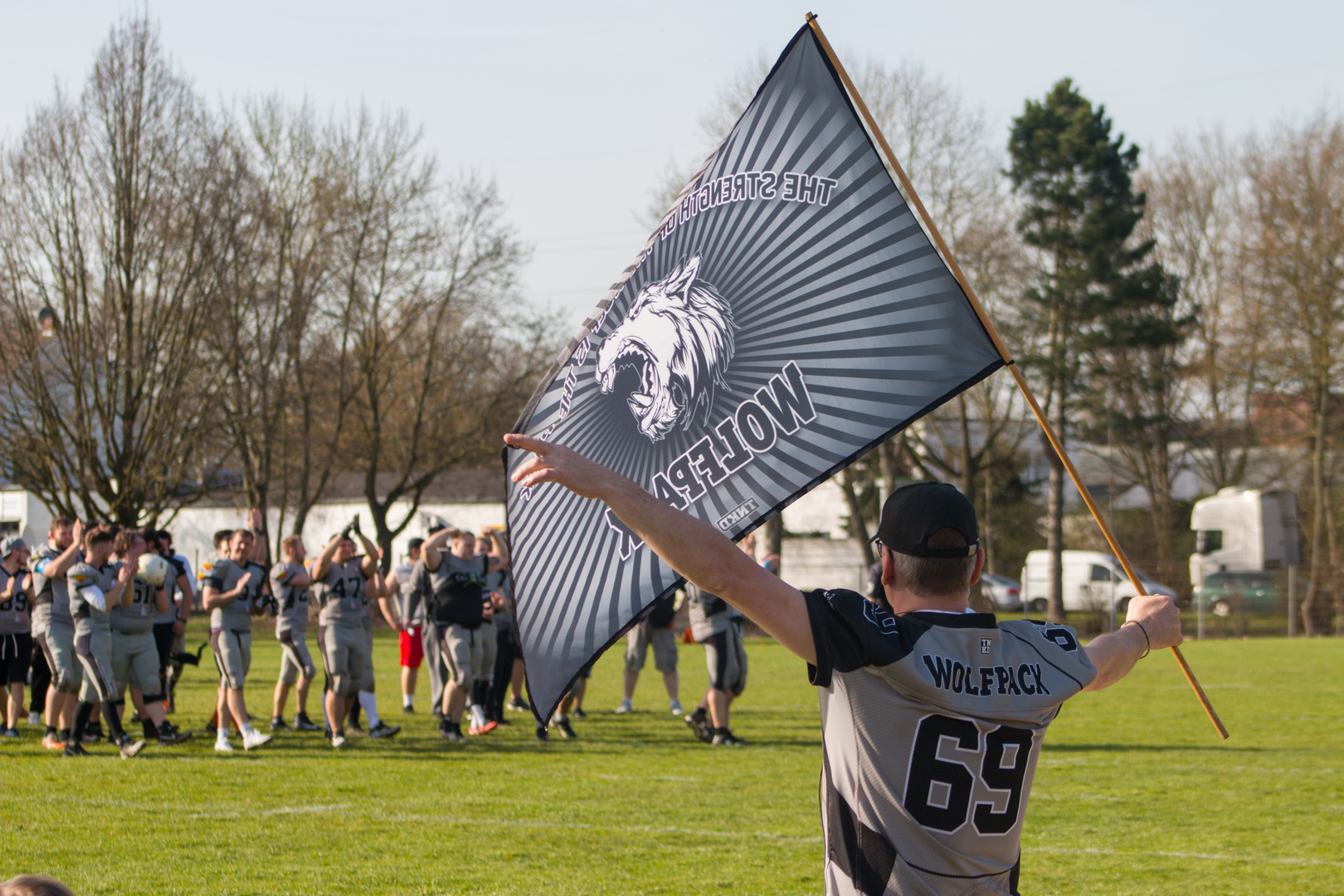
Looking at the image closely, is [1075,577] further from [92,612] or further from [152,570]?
[92,612]

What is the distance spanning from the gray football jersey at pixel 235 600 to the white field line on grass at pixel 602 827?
3.94 meters

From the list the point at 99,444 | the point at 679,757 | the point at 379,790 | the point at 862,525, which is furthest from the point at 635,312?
the point at 862,525

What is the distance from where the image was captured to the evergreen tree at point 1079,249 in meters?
38.6

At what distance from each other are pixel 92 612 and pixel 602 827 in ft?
18.5

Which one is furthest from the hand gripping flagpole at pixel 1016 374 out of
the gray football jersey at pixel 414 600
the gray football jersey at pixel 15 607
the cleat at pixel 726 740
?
the gray football jersey at pixel 15 607

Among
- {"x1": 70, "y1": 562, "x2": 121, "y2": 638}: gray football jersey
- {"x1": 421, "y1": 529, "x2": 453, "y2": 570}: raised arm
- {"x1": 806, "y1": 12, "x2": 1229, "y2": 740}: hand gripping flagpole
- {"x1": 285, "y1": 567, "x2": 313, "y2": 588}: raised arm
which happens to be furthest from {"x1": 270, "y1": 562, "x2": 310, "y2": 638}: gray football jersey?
{"x1": 806, "y1": 12, "x2": 1229, "y2": 740}: hand gripping flagpole

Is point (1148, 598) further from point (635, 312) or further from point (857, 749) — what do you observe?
point (635, 312)

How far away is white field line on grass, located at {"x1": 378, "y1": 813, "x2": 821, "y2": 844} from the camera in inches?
318

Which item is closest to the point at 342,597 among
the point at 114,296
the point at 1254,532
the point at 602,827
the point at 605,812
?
the point at 605,812

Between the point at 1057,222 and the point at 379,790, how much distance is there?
33.7 metres

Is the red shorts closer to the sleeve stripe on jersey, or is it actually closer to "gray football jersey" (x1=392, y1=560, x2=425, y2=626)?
"gray football jersey" (x1=392, y1=560, x2=425, y2=626)

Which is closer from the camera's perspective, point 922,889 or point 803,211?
point 922,889

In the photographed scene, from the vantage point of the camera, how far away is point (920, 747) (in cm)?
273

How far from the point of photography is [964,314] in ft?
13.3
